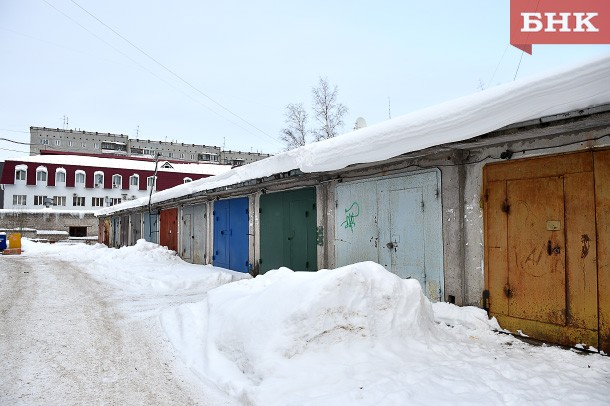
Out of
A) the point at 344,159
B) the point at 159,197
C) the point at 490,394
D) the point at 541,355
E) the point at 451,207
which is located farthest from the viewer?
the point at 159,197

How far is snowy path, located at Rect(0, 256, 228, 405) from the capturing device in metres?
3.38

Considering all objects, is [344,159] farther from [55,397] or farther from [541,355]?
[55,397]

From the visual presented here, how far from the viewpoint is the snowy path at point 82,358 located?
3.38 m

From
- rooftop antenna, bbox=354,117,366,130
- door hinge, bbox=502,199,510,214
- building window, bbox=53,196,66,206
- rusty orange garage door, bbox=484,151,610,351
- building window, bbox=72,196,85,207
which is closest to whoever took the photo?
rusty orange garage door, bbox=484,151,610,351

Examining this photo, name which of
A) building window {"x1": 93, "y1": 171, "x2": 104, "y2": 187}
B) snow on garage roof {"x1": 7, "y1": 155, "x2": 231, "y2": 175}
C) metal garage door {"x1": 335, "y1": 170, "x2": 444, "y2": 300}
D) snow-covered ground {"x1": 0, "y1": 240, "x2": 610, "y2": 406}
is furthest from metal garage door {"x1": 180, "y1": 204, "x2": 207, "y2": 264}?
building window {"x1": 93, "y1": 171, "x2": 104, "y2": 187}

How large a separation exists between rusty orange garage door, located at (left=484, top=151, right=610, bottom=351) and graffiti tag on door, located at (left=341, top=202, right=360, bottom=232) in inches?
102

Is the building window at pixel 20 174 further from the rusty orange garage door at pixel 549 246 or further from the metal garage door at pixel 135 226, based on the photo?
the rusty orange garage door at pixel 549 246

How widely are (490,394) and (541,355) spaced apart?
144cm

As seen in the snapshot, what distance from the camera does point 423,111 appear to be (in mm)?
5023

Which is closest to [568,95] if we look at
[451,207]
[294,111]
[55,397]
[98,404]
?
[451,207]

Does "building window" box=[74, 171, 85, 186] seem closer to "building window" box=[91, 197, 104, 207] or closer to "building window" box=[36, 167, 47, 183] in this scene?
"building window" box=[91, 197, 104, 207]

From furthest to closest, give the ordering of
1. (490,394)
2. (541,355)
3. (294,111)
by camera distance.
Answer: (294,111), (541,355), (490,394)

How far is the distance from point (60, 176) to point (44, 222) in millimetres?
8160

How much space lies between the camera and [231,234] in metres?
11.8
